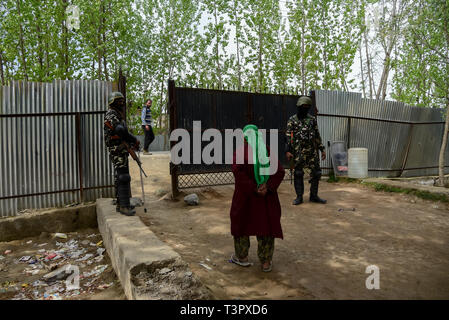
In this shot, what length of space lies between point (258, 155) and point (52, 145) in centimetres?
393

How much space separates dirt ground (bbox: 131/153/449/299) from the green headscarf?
1.03m

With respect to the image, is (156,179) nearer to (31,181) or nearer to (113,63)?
(31,181)

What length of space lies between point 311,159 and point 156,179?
4262mm

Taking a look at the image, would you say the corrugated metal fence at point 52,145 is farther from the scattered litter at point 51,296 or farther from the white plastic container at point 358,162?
the white plastic container at point 358,162

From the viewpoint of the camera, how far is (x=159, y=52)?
24.4 m

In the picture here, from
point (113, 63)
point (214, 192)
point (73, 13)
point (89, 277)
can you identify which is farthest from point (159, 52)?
point (89, 277)

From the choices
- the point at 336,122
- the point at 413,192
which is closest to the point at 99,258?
the point at 413,192

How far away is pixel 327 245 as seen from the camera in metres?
4.02

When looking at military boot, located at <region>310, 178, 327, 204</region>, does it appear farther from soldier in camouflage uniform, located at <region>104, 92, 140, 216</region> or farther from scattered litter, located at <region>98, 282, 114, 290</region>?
scattered litter, located at <region>98, 282, 114, 290</region>

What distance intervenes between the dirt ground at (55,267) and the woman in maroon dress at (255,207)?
1.38m

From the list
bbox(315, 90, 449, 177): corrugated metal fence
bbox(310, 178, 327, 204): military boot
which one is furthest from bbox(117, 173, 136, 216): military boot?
bbox(315, 90, 449, 177): corrugated metal fence

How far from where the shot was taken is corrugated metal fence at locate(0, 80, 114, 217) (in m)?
4.93
